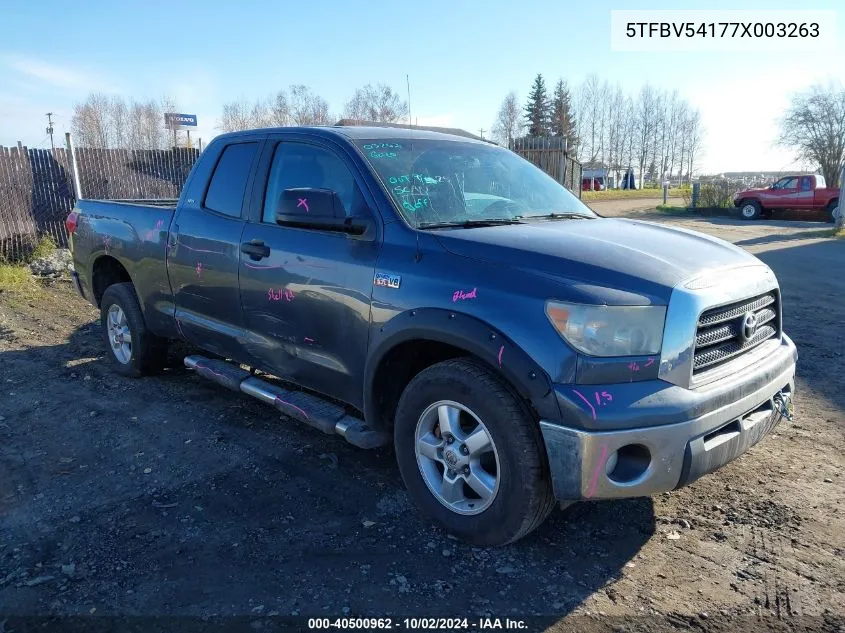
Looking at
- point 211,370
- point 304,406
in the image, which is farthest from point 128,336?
point 304,406

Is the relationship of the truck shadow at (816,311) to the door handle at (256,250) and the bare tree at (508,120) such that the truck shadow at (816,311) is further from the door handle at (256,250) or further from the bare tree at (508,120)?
the bare tree at (508,120)

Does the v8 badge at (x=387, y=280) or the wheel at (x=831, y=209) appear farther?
the wheel at (x=831, y=209)

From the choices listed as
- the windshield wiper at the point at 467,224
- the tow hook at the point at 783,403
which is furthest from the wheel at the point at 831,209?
the windshield wiper at the point at 467,224

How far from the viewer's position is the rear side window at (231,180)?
427cm

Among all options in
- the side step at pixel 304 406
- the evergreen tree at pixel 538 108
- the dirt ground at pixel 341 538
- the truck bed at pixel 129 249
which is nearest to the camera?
the dirt ground at pixel 341 538

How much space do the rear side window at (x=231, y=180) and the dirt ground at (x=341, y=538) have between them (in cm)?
157

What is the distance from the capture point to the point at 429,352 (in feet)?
11.0

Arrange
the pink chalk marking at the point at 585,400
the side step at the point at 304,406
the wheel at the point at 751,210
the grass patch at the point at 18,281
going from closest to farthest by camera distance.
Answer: the pink chalk marking at the point at 585,400 → the side step at the point at 304,406 → the grass patch at the point at 18,281 → the wheel at the point at 751,210

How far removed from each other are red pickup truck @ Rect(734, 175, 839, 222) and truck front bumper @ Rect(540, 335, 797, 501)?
82.6ft

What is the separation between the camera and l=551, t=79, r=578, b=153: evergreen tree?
2494 inches

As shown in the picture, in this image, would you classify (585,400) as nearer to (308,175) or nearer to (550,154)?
(308,175)

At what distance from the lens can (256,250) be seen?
3916mm

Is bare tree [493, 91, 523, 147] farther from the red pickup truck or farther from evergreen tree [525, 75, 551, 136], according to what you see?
the red pickup truck

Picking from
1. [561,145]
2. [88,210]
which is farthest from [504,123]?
[88,210]
